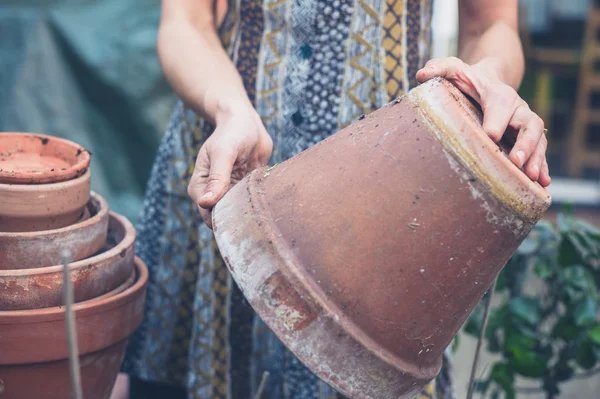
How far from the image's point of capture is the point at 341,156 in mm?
1095

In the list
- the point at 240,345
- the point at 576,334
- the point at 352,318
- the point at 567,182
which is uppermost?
the point at 352,318

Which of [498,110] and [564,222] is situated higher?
[498,110]

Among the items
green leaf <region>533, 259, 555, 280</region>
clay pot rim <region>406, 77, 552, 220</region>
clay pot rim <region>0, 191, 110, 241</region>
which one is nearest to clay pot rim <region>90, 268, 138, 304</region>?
clay pot rim <region>0, 191, 110, 241</region>

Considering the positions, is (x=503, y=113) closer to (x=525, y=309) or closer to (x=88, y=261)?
(x=88, y=261)

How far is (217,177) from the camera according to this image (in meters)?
1.19

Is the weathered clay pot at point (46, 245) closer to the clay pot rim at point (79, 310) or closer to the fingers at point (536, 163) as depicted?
the clay pot rim at point (79, 310)

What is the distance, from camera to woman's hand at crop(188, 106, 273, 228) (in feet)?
3.88

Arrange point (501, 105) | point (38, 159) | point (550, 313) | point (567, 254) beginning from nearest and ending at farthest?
point (501, 105) < point (38, 159) < point (567, 254) < point (550, 313)

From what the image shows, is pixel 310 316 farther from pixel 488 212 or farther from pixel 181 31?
pixel 181 31

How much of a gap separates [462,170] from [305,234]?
0.78 feet

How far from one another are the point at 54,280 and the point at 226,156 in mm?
338

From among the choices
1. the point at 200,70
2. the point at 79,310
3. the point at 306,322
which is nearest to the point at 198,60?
the point at 200,70

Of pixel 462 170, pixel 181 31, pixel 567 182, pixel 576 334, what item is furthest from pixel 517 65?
pixel 567 182

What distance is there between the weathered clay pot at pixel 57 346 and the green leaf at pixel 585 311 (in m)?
1.37
